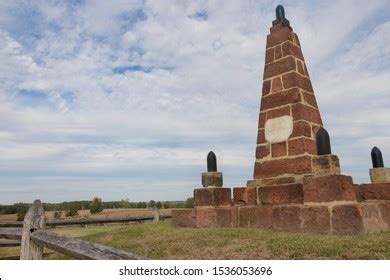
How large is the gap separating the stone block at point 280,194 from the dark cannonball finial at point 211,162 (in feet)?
3.85

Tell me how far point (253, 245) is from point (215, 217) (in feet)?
8.02

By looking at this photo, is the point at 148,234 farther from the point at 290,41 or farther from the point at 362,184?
the point at 290,41

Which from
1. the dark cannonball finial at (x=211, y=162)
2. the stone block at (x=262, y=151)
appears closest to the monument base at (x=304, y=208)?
the dark cannonball finial at (x=211, y=162)

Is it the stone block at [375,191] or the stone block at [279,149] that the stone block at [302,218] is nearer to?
the stone block at [279,149]

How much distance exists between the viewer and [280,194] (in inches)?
231

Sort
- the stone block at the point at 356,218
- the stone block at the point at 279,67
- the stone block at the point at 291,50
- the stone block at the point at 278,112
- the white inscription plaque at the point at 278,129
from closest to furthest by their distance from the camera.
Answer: the stone block at the point at 356,218, the white inscription plaque at the point at 278,129, the stone block at the point at 278,112, the stone block at the point at 279,67, the stone block at the point at 291,50

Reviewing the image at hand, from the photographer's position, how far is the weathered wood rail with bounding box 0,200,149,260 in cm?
264

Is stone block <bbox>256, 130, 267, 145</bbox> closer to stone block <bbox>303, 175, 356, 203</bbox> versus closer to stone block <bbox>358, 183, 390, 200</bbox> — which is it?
stone block <bbox>303, 175, 356, 203</bbox>

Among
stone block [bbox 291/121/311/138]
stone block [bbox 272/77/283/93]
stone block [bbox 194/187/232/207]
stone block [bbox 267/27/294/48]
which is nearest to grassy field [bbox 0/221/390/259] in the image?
stone block [bbox 194/187/232/207]

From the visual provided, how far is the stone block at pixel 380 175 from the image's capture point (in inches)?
218

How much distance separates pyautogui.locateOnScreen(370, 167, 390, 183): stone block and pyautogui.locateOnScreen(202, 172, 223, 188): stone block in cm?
294

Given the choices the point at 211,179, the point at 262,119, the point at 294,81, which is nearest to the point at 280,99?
the point at 294,81
